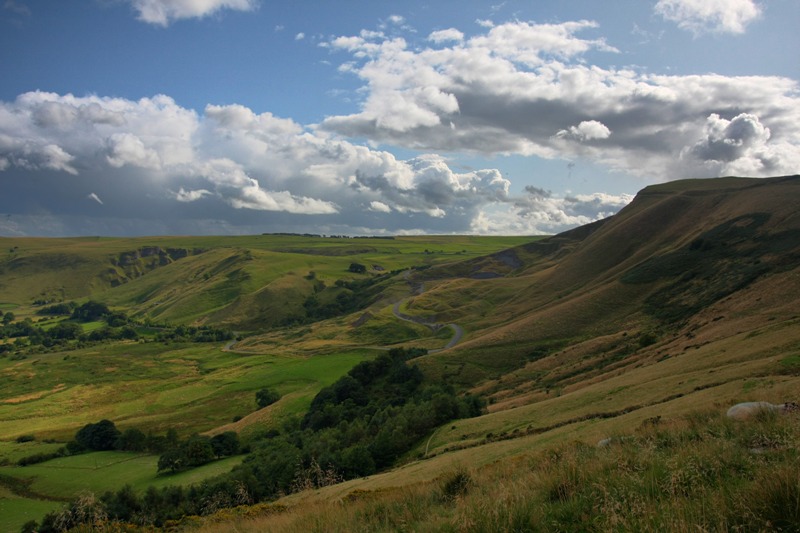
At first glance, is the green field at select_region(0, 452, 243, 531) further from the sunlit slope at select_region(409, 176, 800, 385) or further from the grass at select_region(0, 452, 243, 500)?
the sunlit slope at select_region(409, 176, 800, 385)

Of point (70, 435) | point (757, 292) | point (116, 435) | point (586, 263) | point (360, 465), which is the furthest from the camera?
point (586, 263)

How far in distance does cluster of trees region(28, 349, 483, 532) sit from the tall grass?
887 inches

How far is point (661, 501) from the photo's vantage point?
7.38 metres

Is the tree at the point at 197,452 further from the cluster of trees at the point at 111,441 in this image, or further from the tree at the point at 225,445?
the cluster of trees at the point at 111,441

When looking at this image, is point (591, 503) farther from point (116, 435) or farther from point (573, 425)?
point (116, 435)

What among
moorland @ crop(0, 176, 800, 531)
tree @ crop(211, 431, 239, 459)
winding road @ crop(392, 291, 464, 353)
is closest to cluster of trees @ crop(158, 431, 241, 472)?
tree @ crop(211, 431, 239, 459)

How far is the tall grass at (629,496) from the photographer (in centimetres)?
636

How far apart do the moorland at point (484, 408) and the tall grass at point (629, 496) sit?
0.06m

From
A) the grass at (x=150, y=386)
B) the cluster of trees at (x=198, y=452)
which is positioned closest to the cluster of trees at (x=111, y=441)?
the grass at (x=150, y=386)

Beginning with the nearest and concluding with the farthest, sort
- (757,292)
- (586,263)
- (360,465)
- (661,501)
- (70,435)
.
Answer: (661,501), (360,465), (757,292), (70,435), (586,263)

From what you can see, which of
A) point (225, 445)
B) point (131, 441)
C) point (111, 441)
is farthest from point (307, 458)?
point (111, 441)

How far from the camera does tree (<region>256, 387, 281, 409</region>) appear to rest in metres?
110

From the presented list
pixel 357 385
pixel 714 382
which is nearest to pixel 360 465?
pixel 714 382

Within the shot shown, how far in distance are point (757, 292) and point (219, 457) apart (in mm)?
92915
